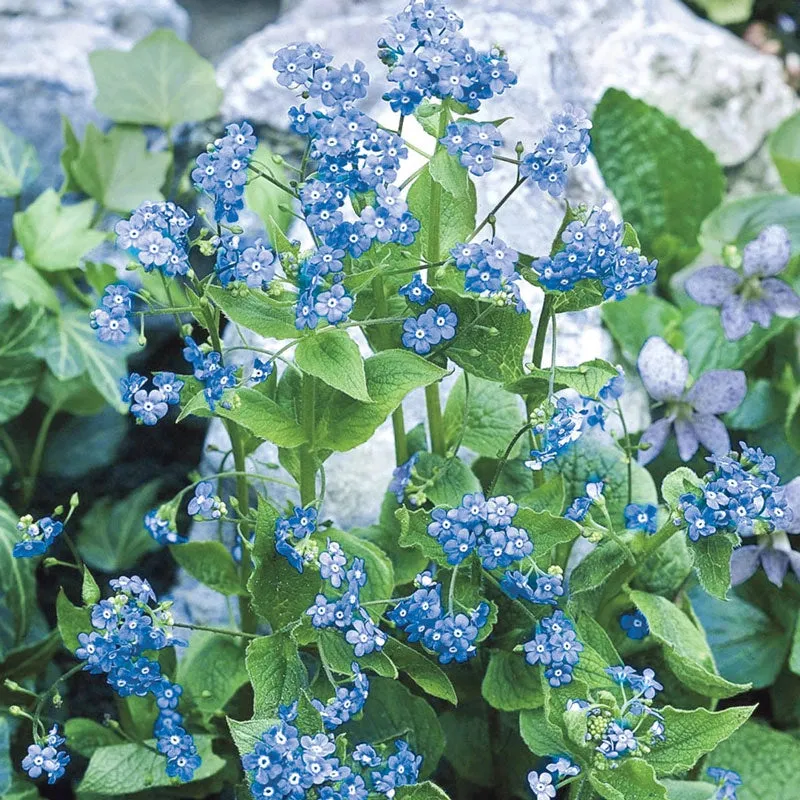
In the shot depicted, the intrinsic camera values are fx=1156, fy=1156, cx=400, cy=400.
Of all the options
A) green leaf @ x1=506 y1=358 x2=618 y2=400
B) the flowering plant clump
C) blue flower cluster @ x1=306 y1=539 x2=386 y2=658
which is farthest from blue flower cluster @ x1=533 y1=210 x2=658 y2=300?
blue flower cluster @ x1=306 y1=539 x2=386 y2=658

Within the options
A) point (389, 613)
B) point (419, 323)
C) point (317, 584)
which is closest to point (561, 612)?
point (389, 613)

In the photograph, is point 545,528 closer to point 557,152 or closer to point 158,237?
point 557,152

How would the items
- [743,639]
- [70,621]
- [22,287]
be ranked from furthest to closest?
[22,287], [743,639], [70,621]

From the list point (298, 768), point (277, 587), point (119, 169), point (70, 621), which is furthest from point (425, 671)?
point (119, 169)

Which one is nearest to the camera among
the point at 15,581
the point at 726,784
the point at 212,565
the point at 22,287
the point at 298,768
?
the point at 298,768

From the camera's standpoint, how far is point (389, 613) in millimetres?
1714

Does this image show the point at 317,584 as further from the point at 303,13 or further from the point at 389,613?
the point at 303,13

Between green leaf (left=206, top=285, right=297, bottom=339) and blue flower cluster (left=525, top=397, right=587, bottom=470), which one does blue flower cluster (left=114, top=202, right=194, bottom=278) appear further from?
blue flower cluster (left=525, top=397, right=587, bottom=470)

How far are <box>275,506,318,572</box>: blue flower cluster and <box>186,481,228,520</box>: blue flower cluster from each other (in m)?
0.09

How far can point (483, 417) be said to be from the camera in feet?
6.64

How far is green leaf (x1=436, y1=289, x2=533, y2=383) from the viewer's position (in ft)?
5.72

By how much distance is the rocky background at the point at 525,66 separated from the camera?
2.67 m

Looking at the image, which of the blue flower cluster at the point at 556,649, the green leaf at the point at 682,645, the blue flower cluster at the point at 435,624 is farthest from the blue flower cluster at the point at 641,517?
the blue flower cluster at the point at 435,624

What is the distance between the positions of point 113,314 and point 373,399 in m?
0.38
